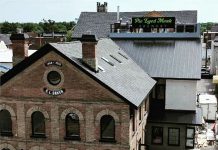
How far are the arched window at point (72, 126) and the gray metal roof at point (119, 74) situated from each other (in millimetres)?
3051

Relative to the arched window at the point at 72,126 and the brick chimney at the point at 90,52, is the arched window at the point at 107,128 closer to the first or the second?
the arched window at the point at 72,126

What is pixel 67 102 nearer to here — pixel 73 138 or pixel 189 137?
pixel 73 138

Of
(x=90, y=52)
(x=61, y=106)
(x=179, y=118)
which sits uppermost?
(x=90, y=52)

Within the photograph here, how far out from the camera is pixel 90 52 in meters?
20.9

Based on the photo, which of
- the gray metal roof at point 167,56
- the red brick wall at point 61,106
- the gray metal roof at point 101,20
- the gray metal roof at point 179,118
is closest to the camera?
the red brick wall at point 61,106

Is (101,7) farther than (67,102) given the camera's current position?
Yes

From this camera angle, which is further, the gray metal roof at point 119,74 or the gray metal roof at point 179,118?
the gray metal roof at point 179,118

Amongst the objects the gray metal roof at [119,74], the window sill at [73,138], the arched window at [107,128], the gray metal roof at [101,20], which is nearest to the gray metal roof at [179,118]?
the gray metal roof at [119,74]

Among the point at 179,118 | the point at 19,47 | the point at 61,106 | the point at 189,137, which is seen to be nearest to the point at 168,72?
the point at 179,118

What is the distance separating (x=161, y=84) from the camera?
95.8 feet

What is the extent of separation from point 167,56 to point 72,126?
42.2ft

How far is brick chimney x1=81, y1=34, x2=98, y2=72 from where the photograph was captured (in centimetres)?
2080

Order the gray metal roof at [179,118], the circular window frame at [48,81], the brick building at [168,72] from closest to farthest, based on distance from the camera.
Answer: the circular window frame at [48,81]
the gray metal roof at [179,118]
the brick building at [168,72]

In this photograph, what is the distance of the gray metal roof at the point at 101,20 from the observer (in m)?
52.0
